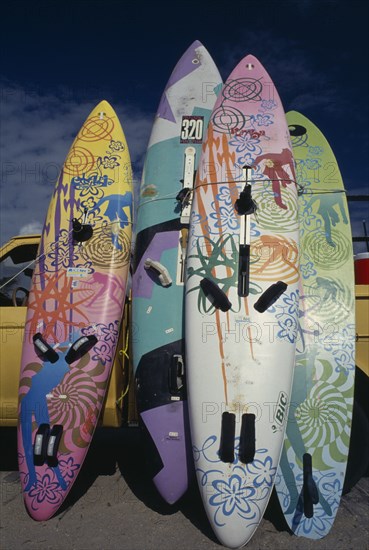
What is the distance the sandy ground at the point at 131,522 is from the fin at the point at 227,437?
475 mm

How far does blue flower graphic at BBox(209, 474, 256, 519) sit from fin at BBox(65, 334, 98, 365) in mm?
1239

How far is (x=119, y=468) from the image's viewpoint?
141 inches

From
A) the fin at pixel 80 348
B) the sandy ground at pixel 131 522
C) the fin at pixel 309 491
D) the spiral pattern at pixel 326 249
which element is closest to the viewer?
the sandy ground at pixel 131 522

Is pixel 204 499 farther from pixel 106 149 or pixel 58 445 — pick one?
pixel 106 149

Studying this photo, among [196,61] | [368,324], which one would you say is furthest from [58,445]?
[196,61]

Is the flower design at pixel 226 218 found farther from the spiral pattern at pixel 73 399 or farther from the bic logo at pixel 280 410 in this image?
the spiral pattern at pixel 73 399

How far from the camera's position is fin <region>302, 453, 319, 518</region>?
264 centimetres

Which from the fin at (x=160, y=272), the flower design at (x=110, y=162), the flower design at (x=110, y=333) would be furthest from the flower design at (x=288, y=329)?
the flower design at (x=110, y=162)

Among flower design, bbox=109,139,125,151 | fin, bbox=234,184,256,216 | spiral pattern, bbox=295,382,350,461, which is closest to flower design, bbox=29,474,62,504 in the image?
spiral pattern, bbox=295,382,350,461

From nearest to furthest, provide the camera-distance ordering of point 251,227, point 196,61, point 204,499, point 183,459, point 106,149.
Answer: point 204,499
point 183,459
point 251,227
point 106,149
point 196,61

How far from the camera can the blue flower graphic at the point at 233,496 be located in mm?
2516

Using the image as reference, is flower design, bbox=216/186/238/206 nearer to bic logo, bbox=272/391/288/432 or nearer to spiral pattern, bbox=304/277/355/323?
spiral pattern, bbox=304/277/355/323

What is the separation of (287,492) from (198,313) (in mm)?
1264

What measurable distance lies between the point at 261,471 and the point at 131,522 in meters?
0.90
